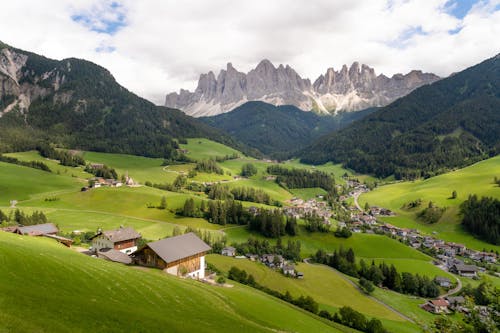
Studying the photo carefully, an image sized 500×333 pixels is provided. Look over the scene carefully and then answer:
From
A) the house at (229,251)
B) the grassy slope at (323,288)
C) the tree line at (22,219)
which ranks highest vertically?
Answer: the tree line at (22,219)

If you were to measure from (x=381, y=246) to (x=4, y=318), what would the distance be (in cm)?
13835

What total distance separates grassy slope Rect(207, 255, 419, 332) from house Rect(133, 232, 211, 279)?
23191mm

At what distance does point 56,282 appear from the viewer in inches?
1335

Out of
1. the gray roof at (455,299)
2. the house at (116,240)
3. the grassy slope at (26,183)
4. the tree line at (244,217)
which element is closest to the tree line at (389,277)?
the gray roof at (455,299)

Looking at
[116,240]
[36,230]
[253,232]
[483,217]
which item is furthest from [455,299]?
[36,230]

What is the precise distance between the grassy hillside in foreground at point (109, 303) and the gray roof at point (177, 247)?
12.4 m

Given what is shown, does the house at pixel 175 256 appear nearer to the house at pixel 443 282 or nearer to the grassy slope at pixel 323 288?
the grassy slope at pixel 323 288

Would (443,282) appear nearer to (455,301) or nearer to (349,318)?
(455,301)

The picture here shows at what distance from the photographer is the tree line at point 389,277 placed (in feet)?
336

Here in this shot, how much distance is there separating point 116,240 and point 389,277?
87378 millimetres

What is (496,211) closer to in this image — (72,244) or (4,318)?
(72,244)

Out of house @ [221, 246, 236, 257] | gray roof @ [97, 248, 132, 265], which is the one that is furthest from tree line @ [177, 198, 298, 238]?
gray roof @ [97, 248, 132, 265]

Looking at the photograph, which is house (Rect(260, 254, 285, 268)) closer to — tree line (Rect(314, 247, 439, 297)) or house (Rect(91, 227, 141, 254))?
tree line (Rect(314, 247, 439, 297))

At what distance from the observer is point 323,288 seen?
93.8 meters
